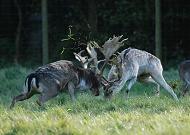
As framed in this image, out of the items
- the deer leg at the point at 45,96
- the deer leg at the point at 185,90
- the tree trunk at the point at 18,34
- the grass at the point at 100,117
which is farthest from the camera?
the tree trunk at the point at 18,34

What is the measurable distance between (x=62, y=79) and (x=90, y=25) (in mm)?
8055

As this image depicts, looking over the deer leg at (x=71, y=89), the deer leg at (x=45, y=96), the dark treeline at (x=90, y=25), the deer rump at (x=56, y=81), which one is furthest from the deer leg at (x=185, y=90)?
the dark treeline at (x=90, y=25)

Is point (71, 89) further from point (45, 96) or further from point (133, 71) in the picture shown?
point (133, 71)

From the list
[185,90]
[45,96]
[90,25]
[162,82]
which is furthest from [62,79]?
[90,25]

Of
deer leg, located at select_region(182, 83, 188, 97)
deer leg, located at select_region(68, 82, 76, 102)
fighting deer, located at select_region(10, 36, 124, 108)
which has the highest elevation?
fighting deer, located at select_region(10, 36, 124, 108)

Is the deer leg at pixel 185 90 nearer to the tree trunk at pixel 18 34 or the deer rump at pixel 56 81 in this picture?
the deer rump at pixel 56 81

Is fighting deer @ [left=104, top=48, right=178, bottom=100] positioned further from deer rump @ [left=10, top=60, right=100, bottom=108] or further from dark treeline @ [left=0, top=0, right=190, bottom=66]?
dark treeline @ [left=0, top=0, right=190, bottom=66]

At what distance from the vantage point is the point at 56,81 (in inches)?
418

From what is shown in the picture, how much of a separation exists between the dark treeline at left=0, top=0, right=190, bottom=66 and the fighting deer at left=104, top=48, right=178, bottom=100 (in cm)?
571

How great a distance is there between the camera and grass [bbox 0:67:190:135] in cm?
716

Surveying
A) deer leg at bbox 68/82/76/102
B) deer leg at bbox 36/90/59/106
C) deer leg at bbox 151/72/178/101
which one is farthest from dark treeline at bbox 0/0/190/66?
deer leg at bbox 36/90/59/106

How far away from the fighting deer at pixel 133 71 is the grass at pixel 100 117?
0.85 ft

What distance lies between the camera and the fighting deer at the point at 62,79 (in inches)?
407

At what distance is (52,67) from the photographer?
35.6 feet
